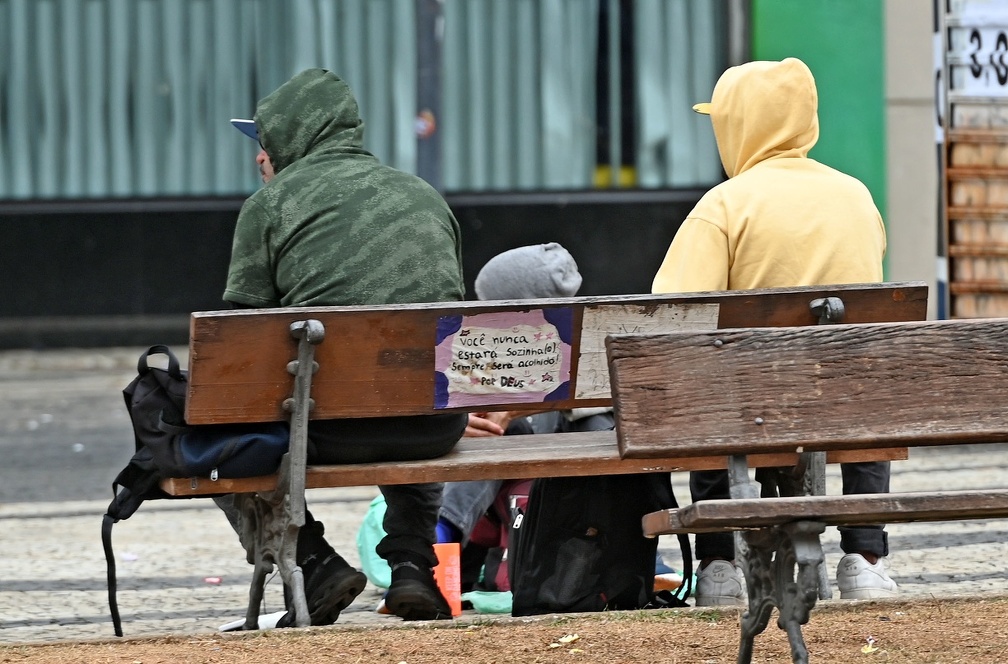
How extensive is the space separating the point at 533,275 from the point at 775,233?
83cm

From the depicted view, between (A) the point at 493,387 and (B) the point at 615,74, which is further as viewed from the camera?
(B) the point at 615,74

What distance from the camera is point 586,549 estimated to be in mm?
4609

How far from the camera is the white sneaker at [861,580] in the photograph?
4773 mm

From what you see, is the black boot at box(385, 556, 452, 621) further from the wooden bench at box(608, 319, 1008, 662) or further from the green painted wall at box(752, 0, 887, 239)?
the green painted wall at box(752, 0, 887, 239)

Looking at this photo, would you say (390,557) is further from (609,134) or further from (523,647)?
(609,134)

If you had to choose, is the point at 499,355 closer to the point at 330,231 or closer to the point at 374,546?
the point at 330,231

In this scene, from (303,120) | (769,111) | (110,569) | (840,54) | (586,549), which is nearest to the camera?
(110,569)

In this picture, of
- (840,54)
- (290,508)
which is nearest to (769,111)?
(290,508)

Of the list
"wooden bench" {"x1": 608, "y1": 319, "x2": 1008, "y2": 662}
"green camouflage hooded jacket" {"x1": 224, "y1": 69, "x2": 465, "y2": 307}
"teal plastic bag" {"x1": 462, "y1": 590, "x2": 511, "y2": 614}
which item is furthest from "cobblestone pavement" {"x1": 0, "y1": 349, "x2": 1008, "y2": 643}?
"wooden bench" {"x1": 608, "y1": 319, "x2": 1008, "y2": 662}

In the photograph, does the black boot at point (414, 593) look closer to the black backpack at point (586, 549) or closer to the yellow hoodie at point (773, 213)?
the black backpack at point (586, 549)

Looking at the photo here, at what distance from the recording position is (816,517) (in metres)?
3.29

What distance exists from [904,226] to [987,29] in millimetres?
3291

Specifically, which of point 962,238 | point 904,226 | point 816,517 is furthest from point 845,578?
point 904,226

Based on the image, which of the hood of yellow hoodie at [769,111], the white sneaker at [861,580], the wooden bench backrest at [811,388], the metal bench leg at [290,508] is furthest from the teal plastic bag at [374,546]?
the wooden bench backrest at [811,388]
